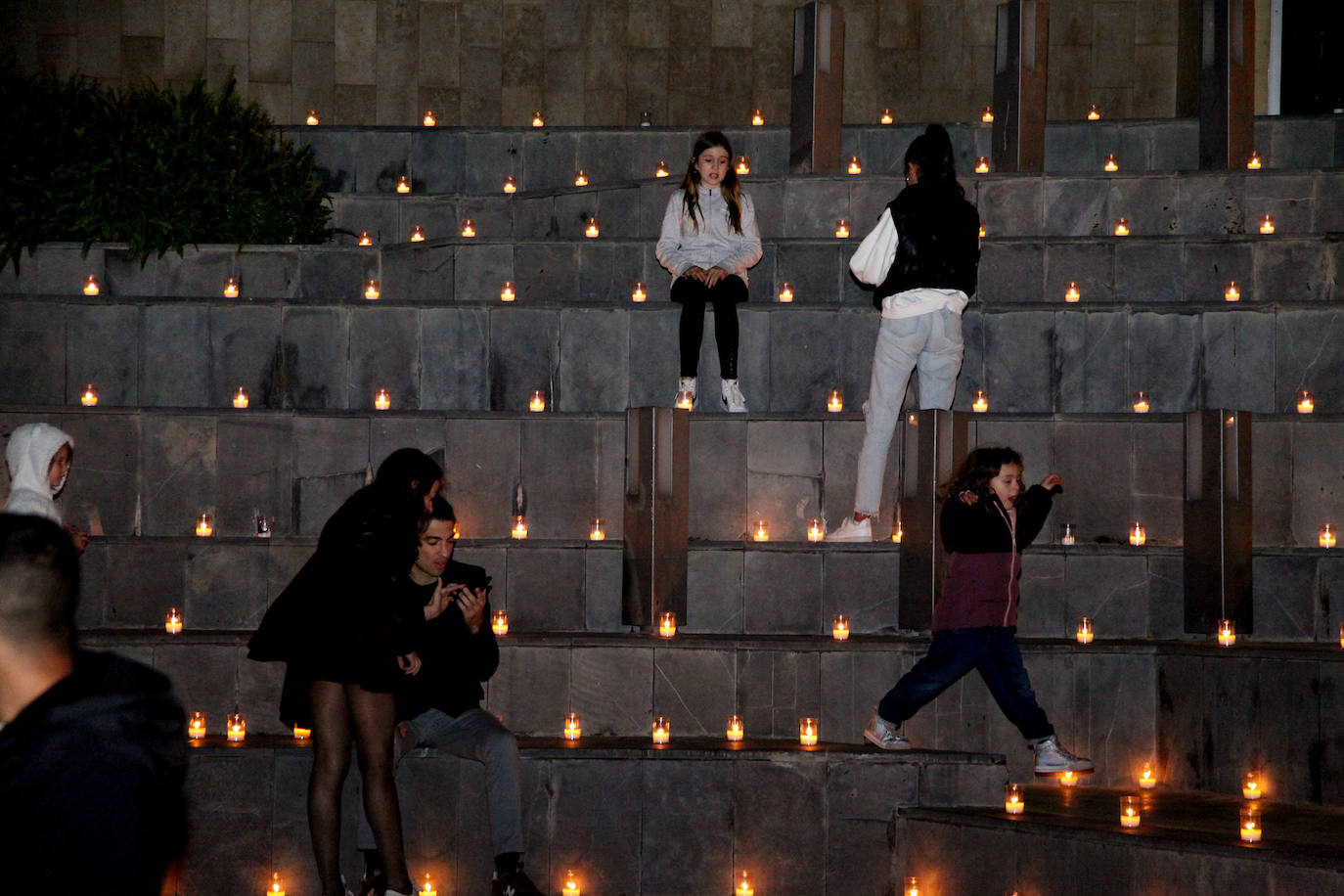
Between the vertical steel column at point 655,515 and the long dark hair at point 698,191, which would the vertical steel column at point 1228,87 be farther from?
the vertical steel column at point 655,515

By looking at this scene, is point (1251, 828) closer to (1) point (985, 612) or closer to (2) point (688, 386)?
(1) point (985, 612)

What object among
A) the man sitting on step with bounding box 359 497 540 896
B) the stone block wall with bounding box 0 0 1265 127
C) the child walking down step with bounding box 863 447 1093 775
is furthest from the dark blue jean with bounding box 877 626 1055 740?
the stone block wall with bounding box 0 0 1265 127

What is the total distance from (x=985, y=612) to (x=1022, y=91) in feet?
20.9

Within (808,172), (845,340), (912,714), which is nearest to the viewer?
(912,714)

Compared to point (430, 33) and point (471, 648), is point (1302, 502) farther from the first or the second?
point (430, 33)

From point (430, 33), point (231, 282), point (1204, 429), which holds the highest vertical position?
point (430, 33)

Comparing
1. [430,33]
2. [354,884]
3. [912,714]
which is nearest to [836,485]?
[912,714]

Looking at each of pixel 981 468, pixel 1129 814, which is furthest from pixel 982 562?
pixel 1129 814

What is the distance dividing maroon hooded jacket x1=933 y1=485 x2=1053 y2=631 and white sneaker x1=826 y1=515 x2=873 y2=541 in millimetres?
1126

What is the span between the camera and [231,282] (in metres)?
12.5

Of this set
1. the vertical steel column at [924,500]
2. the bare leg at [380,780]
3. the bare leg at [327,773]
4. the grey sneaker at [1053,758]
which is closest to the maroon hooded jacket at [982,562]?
the vertical steel column at [924,500]

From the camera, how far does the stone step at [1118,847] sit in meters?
7.25

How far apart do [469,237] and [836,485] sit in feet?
13.0

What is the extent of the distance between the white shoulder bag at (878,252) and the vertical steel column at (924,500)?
95 cm
